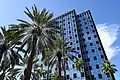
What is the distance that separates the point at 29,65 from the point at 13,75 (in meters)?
25.4

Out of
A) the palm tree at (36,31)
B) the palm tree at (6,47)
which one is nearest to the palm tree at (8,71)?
the palm tree at (6,47)

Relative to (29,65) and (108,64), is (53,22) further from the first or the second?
(108,64)

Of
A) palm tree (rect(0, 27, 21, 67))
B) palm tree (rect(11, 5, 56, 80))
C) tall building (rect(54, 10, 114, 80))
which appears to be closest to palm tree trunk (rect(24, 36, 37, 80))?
palm tree (rect(11, 5, 56, 80))

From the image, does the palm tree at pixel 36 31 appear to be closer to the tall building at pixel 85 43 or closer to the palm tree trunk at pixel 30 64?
the palm tree trunk at pixel 30 64

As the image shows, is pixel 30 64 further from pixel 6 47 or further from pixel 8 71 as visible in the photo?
pixel 8 71

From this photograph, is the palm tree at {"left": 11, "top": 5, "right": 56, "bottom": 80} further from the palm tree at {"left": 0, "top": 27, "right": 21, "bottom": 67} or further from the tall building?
the tall building

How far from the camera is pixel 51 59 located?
135ft

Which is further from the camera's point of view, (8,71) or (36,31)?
(8,71)

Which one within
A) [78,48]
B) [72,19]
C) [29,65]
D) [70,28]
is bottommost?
[29,65]

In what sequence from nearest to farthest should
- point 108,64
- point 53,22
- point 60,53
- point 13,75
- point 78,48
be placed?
point 53,22
point 60,53
point 13,75
point 108,64
point 78,48

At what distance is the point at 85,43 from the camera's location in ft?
267

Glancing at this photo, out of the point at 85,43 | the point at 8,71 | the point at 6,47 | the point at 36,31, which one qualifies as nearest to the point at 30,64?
the point at 36,31

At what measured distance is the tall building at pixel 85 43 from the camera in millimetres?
69750

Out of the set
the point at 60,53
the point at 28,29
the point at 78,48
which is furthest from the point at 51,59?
the point at 78,48
